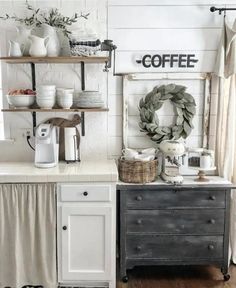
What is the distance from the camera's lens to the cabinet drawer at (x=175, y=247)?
286 cm

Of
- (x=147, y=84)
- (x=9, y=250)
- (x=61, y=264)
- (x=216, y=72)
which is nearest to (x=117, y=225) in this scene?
(x=61, y=264)

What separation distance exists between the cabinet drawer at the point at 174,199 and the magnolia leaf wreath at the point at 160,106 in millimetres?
501

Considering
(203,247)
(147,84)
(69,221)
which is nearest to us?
(69,221)

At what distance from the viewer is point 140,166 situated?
285 cm

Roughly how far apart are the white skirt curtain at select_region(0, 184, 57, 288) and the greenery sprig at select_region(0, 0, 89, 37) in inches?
51.2

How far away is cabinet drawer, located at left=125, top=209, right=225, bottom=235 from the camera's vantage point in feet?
9.32

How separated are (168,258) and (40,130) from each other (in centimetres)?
139

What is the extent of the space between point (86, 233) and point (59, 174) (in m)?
0.48

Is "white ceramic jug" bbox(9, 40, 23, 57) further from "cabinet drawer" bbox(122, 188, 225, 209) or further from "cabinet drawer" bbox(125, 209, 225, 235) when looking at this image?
"cabinet drawer" bbox(125, 209, 225, 235)

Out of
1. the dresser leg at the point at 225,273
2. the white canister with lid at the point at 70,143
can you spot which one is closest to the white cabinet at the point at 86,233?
the white canister with lid at the point at 70,143

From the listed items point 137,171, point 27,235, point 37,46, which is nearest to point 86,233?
point 27,235

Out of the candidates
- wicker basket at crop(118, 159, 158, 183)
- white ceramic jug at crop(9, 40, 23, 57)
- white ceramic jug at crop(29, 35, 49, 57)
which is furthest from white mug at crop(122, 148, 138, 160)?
white ceramic jug at crop(9, 40, 23, 57)

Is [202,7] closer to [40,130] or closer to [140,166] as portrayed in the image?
[140,166]

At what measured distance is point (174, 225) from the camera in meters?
2.86
